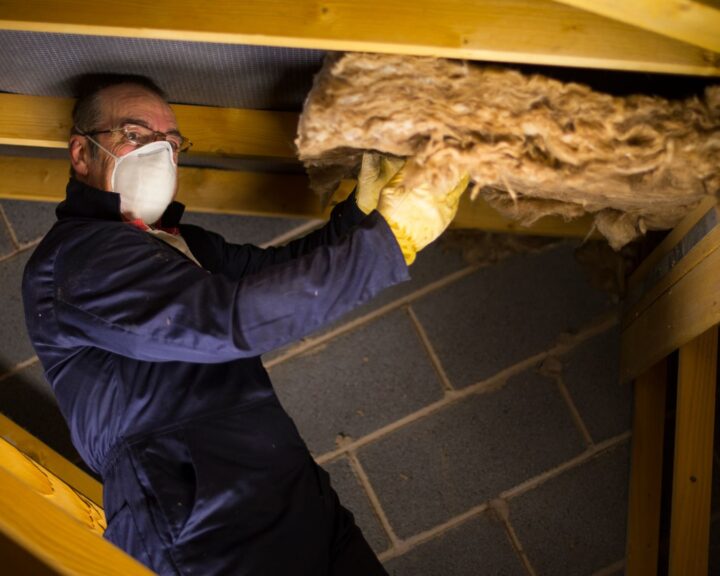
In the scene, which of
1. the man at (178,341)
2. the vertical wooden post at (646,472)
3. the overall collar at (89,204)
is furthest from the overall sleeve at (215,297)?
the vertical wooden post at (646,472)

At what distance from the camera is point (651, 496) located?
2.17 metres

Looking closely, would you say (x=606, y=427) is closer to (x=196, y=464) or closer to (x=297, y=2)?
(x=196, y=464)

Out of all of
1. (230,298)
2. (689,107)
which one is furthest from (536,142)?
(230,298)

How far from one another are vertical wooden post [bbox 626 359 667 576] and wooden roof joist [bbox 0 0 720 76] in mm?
1162

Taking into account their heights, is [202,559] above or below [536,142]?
below

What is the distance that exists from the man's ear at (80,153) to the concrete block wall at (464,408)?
28.4 inches

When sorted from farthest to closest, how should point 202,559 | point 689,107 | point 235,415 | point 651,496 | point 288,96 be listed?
point 651,496, point 288,96, point 235,415, point 202,559, point 689,107

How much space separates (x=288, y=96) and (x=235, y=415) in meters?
0.72

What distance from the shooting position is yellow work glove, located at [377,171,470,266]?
1437 millimetres

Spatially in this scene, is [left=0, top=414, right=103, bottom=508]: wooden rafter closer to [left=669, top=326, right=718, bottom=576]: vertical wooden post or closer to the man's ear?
the man's ear

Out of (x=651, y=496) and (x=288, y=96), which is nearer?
(x=288, y=96)

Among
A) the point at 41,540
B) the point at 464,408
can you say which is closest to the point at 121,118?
the point at 41,540

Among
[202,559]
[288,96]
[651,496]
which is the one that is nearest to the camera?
[202,559]

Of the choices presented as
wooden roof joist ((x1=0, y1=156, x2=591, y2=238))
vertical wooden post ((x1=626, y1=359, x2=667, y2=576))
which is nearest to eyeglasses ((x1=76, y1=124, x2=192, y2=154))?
wooden roof joist ((x1=0, y1=156, x2=591, y2=238))
